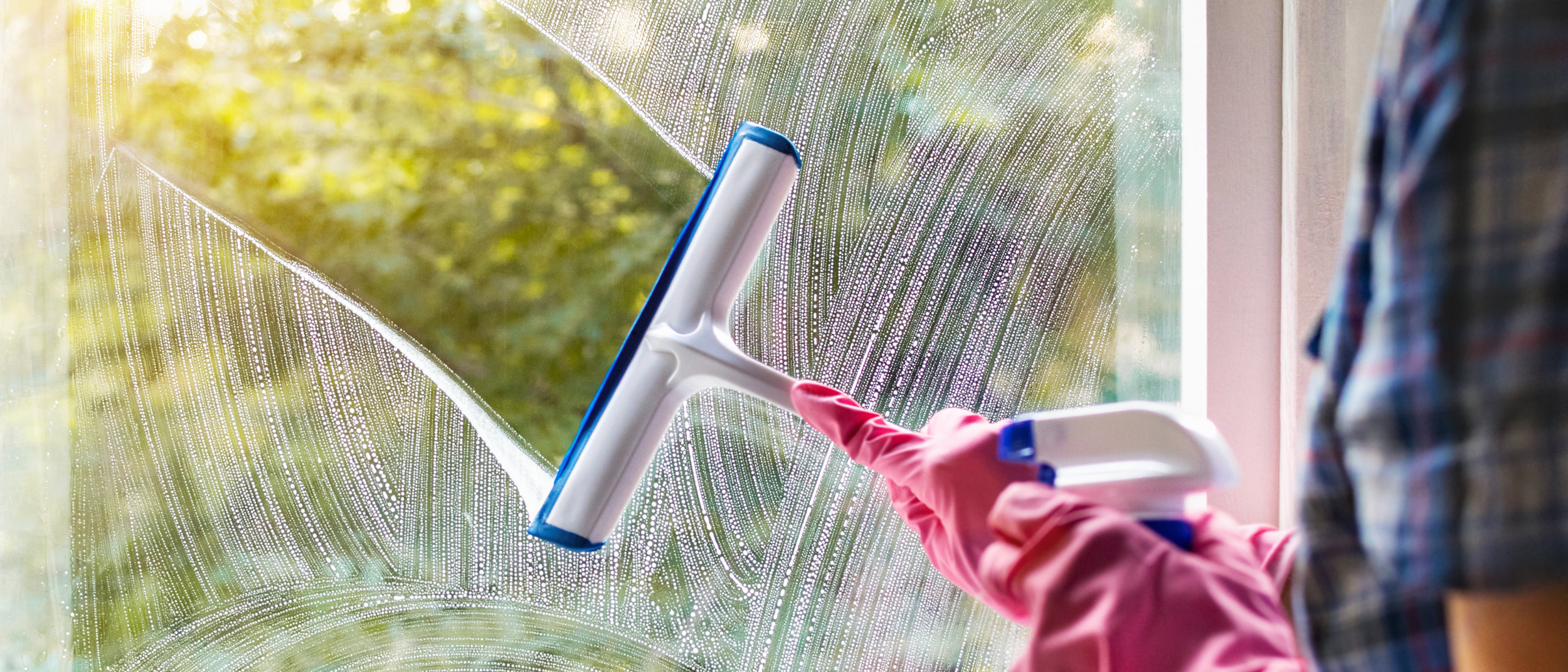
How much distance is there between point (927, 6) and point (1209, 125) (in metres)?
0.26

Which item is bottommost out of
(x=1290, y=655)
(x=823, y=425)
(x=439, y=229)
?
(x=1290, y=655)

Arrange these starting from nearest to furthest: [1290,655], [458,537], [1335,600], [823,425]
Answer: [1335,600], [1290,655], [823,425], [458,537]

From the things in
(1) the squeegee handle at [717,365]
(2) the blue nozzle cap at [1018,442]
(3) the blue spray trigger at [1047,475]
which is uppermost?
(1) the squeegee handle at [717,365]

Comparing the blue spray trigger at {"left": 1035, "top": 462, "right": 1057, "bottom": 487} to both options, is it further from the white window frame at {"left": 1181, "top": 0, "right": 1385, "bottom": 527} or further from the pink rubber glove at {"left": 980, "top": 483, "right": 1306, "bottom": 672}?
the white window frame at {"left": 1181, "top": 0, "right": 1385, "bottom": 527}

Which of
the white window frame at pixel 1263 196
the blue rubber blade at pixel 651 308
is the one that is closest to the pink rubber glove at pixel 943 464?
the blue rubber blade at pixel 651 308

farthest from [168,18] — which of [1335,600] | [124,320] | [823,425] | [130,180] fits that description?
[1335,600]

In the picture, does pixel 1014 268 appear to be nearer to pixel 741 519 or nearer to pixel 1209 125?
pixel 1209 125

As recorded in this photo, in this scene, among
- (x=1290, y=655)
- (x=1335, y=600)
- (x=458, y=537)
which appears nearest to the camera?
(x=1335, y=600)

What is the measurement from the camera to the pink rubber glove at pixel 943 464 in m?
0.54

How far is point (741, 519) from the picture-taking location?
716 millimetres

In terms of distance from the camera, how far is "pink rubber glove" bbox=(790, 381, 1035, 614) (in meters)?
0.54

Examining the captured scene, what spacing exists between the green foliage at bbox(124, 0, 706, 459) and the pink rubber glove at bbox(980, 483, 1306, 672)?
387mm

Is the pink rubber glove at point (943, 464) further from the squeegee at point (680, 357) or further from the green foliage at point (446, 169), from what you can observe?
the green foliage at point (446, 169)

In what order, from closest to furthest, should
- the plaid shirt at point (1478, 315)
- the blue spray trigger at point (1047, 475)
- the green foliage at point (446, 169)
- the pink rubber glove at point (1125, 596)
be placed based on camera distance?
the plaid shirt at point (1478, 315) < the pink rubber glove at point (1125, 596) < the blue spray trigger at point (1047, 475) < the green foliage at point (446, 169)
